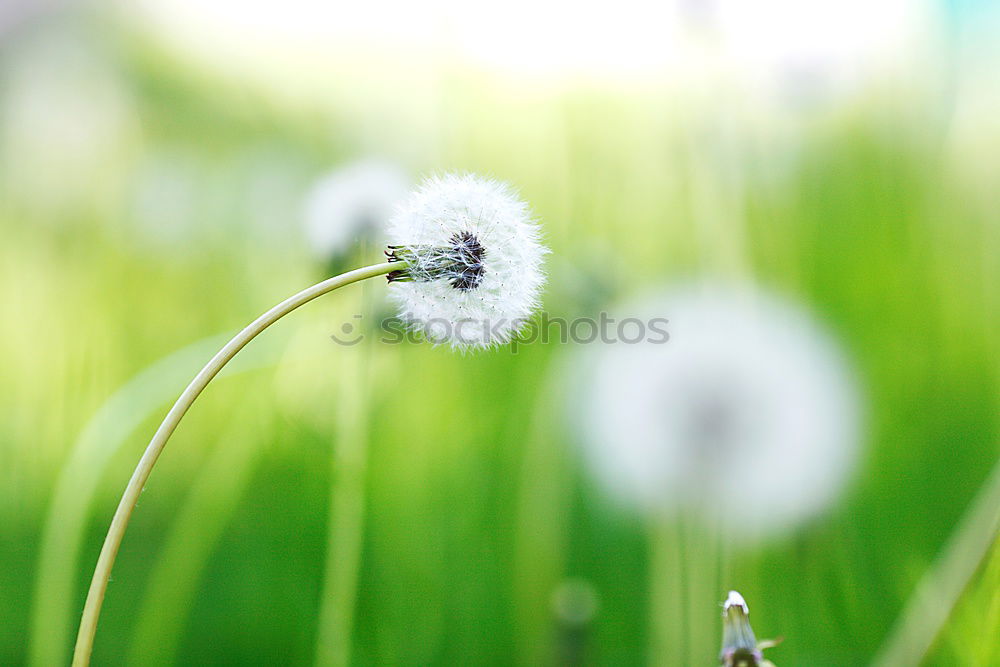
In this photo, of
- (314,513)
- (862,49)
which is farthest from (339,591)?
(862,49)

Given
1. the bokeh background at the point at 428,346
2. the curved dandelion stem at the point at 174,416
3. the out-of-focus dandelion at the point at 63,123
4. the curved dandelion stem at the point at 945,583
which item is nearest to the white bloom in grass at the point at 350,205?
the bokeh background at the point at 428,346

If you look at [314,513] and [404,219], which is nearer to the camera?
[404,219]

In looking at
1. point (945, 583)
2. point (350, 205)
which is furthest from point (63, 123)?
point (945, 583)

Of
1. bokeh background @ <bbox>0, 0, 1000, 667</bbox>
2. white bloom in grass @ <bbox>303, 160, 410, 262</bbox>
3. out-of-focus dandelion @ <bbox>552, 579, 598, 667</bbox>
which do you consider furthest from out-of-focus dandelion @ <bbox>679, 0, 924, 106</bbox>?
out-of-focus dandelion @ <bbox>552, 579, 598, 667</bbox>

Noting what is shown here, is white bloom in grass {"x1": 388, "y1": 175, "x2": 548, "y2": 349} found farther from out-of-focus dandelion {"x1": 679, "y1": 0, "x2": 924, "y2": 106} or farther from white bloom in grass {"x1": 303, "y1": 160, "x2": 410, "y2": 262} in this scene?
out-of-focus dandelion {"x1": 679, "y1": 0, "x2": 924, "y2": 106}

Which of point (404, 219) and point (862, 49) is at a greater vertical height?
point (862, 49)

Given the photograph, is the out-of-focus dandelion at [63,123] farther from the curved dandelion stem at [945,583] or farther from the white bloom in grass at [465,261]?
the curved dandelion stem at [945,583]

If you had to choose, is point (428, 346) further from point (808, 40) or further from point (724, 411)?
point (808, 40)

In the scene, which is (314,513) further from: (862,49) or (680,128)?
(862,49)

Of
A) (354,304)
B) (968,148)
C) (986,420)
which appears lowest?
(986,420)
